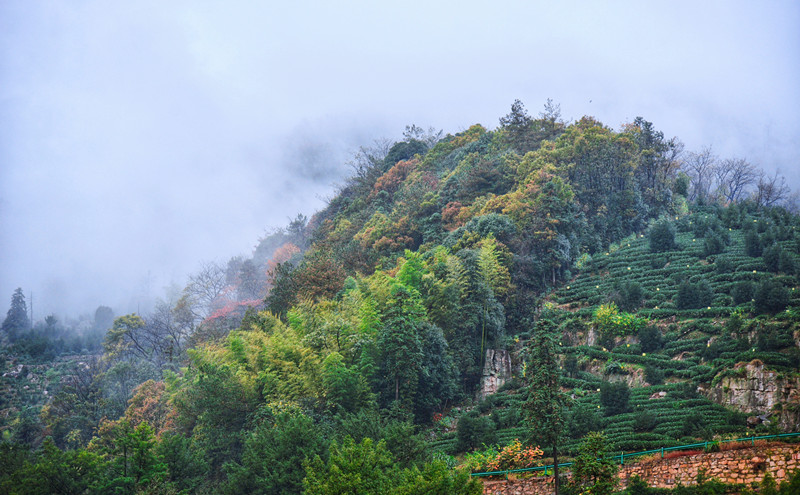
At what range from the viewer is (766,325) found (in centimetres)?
2472

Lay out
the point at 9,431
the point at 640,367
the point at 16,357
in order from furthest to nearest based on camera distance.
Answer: the point at 16,357 → the point at 9,431 → the point at 640,367

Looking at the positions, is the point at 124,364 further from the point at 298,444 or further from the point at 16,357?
the point at 298,444

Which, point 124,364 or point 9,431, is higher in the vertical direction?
point 124,364

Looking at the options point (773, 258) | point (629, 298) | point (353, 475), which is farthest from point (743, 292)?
point (353, 475)

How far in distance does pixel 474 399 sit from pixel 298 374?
8893 millimetres

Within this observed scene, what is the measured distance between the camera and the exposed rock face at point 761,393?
67.0ft

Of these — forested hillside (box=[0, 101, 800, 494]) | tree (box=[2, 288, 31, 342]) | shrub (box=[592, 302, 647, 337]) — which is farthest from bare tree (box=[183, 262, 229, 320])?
shrub (box=[592, 302, 647, 337])

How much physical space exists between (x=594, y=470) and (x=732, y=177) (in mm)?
50485

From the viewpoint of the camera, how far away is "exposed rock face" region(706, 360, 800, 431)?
20.4m

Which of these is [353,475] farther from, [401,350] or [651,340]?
[651,340]

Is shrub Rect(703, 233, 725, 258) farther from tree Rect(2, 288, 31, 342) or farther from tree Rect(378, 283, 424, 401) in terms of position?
tree Rect(2, 288, 31, 342)

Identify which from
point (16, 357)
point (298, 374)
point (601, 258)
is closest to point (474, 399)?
point (298, 374)

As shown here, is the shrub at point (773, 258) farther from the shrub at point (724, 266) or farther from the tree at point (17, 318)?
the tree at point (17, 318)

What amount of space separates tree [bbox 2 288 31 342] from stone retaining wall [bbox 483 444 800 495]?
2454 inches
